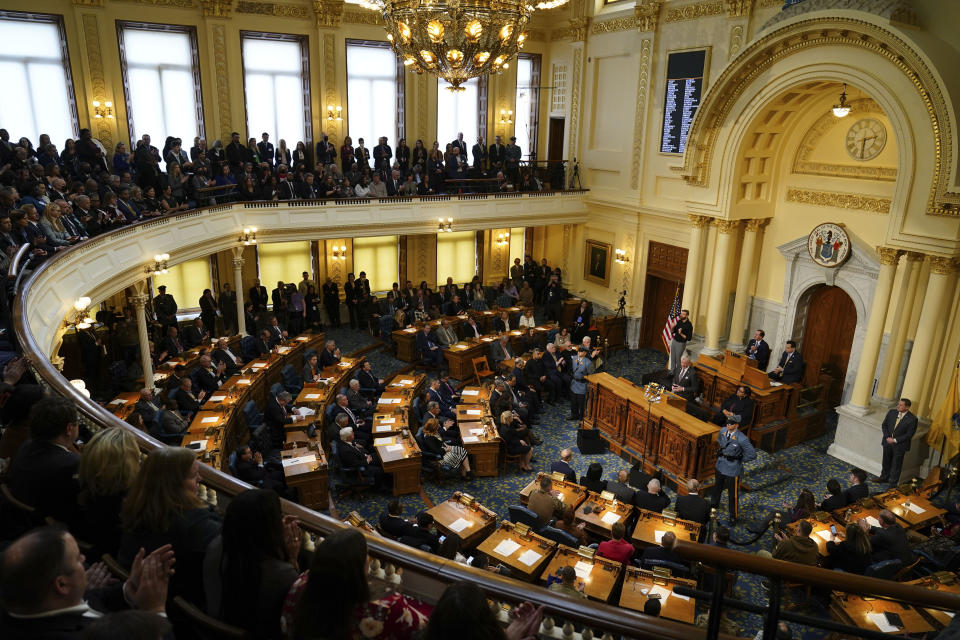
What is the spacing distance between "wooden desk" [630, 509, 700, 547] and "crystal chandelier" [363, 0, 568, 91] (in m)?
6.10

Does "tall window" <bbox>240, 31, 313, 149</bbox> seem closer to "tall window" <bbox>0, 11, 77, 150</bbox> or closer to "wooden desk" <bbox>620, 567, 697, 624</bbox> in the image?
"tall window" <bbox>0, 11, 77, 150</bbox>

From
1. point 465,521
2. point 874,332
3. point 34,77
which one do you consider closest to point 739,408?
point 874,332

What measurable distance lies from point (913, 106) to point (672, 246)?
6523 millimetres

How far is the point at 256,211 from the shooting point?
14797mm

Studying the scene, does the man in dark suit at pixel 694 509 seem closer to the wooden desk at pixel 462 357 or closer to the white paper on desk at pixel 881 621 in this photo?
the white paper on desk at pixel 881 621

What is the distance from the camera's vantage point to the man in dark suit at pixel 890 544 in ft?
23.9

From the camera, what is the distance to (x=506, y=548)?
7.29 meters

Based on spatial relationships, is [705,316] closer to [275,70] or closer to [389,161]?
[389,161]

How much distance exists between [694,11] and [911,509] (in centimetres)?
1147

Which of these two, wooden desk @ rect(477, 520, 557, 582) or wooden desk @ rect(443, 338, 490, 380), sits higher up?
wooden desk @ rect(477, 520, 557, 582)

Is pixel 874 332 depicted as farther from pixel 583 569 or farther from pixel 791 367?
pixel 583 569

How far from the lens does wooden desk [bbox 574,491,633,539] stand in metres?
8.02

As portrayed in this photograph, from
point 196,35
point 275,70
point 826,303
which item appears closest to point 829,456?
point 826,303

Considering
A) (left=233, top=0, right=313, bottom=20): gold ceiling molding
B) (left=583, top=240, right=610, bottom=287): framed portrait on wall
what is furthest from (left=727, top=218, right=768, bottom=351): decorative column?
(left=233, top=0, right=313, bottom=20): gold ceiling molding
